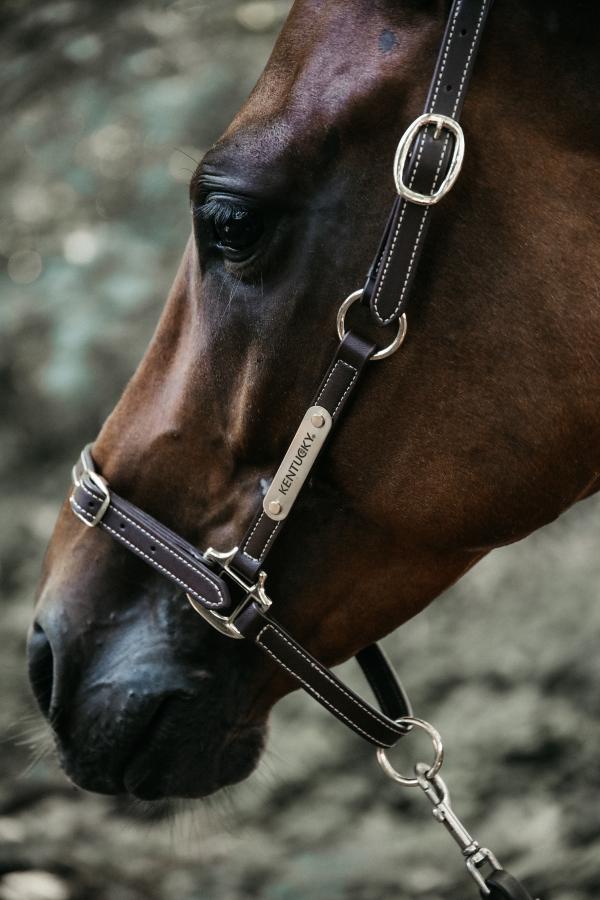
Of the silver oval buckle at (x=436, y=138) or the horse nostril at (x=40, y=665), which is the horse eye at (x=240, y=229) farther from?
the horse nostril at (x=40, y=665)

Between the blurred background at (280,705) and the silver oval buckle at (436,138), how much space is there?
2.65 meters

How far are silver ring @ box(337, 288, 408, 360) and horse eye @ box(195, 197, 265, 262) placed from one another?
178mm

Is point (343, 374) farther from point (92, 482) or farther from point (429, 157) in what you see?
point (92, 482)

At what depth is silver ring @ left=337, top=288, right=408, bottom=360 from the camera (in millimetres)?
1470

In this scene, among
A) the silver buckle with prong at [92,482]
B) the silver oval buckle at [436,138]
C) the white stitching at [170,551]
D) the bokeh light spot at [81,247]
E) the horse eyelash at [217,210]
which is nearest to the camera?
the silver oval buckle at [436,138]

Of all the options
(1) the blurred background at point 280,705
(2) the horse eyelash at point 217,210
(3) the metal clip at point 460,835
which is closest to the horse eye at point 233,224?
(2) the horse eyelash at point 217,210

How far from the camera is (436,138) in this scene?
55.7 inches

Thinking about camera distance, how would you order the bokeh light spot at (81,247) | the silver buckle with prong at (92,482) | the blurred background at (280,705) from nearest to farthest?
the silver buckle with prong at (92,482), the blurred background at (280,705), the bokeh light spot at (81,247)

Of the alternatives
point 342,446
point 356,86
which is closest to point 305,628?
point 342,446

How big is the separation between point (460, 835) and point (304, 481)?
0.67m

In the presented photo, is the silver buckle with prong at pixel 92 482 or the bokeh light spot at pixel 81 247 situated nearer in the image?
the silver buckle with prong at pixel 92 482

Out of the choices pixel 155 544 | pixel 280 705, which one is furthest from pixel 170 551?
pixel 280 705

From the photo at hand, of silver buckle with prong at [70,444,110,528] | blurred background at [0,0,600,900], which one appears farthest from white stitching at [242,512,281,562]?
blurred background at [0,0,600,900]

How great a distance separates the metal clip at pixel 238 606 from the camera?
5.32 feet
